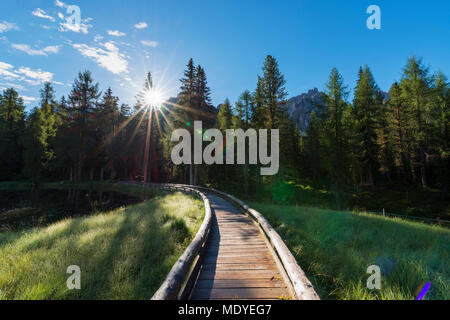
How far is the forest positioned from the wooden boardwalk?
15.5m

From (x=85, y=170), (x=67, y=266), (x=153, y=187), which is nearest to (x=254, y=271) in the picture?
(x=67, y=266)

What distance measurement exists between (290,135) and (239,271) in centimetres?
2561

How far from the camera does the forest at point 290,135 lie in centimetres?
1997

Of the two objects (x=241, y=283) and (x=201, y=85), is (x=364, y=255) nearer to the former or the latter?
(x=241, y=283)

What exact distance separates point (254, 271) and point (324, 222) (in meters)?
7.57

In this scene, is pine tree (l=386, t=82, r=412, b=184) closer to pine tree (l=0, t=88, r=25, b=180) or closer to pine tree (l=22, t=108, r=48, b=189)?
pine tree (l=22, t=108, r=48, b=189)

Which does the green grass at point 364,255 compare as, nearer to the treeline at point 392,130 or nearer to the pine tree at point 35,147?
the treeline at point 392,130

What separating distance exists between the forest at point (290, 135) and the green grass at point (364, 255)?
901cm

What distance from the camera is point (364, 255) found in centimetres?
644

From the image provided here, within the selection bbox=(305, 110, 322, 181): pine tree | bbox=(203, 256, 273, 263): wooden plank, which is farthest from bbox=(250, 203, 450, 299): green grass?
bbox=(305, 110, 322, 181): pine tree

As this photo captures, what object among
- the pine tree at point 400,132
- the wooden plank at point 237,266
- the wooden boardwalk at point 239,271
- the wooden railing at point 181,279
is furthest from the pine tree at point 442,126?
the wooden railing at point 181,279

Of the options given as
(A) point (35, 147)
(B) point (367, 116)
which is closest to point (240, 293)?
(B) point (367, 116)

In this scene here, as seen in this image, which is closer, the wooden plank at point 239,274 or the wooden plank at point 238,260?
the wooden plank at point 239,274

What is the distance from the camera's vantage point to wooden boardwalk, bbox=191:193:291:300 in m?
3.71
